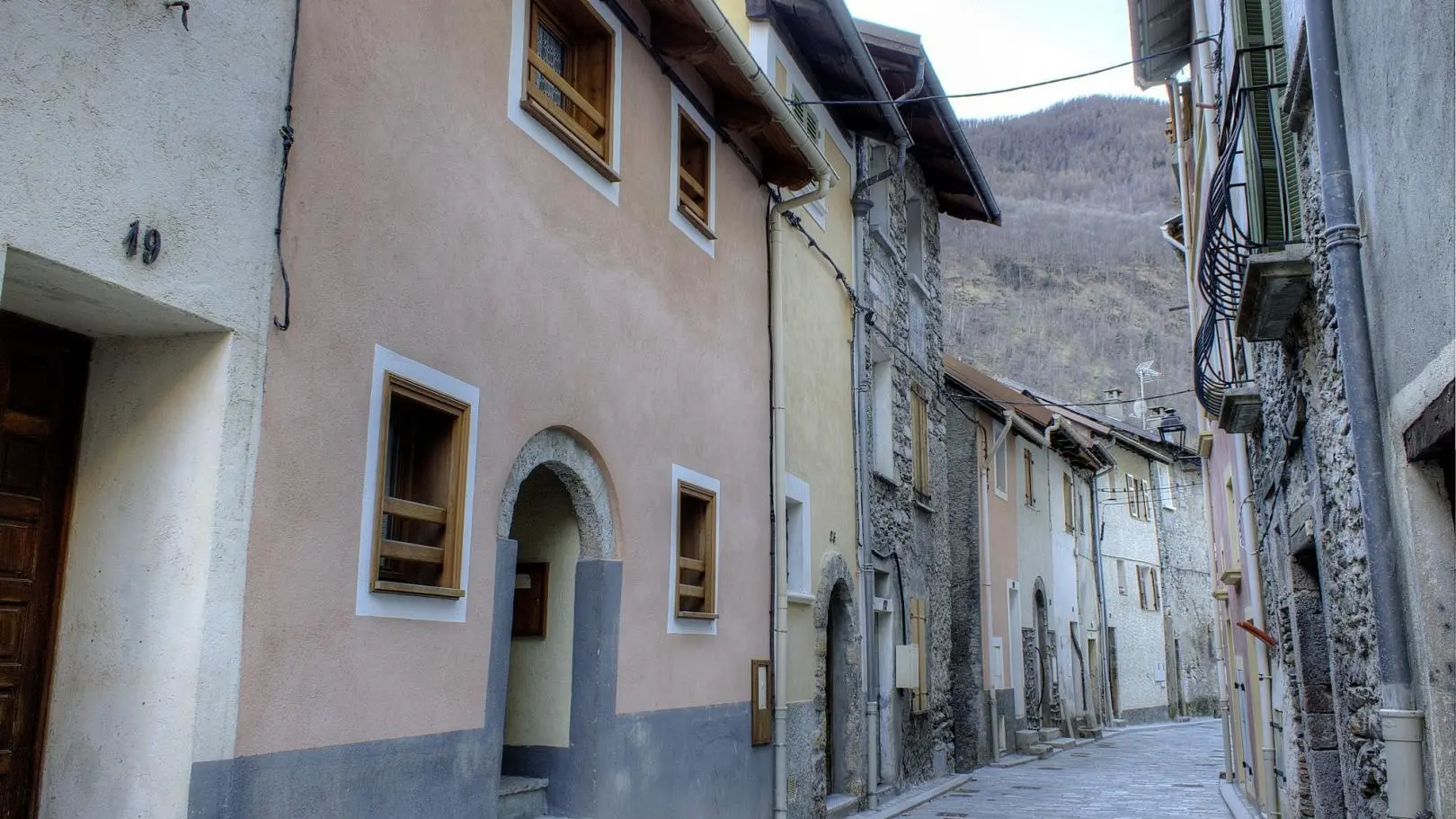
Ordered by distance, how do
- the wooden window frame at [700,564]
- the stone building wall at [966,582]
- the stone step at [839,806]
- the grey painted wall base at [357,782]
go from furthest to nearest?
the stone building wall at [966,582] → the stone step at [839,806] → the wooden window frame at [700,564] → the grey painted wall base at [357,782]

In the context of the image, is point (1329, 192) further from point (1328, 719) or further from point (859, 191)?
point (859, 191)

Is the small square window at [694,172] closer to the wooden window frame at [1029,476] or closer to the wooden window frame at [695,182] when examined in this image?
the wooden window frame at [695,182]

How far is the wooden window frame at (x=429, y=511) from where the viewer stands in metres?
5.47

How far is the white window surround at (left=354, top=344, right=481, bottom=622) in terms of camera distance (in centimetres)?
534

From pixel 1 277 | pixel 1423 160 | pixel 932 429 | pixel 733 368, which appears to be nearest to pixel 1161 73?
pixel 932 429

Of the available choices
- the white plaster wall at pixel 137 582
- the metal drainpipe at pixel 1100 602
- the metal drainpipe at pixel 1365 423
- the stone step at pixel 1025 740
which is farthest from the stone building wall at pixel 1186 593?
the white plaster wall at pixel 137 582

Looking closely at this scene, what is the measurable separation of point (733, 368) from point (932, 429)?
7.81m

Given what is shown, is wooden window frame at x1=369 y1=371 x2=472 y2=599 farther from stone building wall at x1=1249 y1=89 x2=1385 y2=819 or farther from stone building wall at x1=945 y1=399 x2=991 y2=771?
stone building wall at x1=945 y1=399 x2=991 y2=771

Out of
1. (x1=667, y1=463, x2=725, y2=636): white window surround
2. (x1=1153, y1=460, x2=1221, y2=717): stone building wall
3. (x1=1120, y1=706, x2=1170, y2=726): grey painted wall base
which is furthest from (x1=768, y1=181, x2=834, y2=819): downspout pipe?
(x1=1153, y1=460, x2=1221, y2=717): stone building wall

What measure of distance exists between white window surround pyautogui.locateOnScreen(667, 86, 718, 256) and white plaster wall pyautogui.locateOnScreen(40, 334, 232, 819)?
185 inches

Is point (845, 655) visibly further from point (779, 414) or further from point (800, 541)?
point (779, 414)

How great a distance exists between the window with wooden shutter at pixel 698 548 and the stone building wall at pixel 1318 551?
403cm

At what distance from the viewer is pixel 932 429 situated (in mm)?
17109

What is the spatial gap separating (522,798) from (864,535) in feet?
21.9
